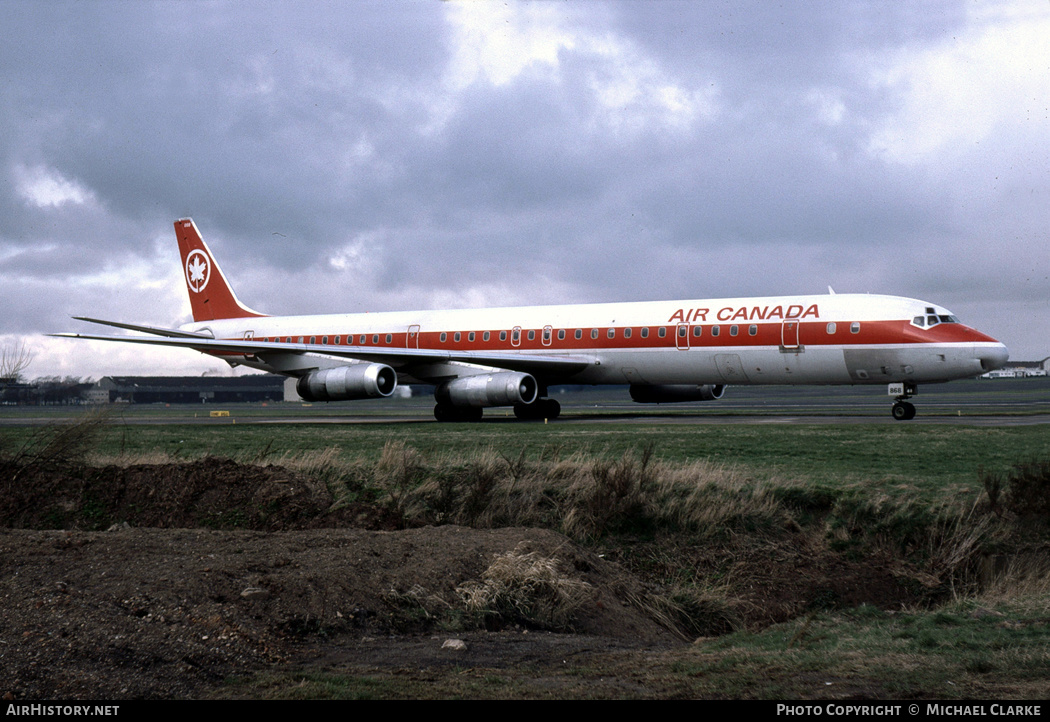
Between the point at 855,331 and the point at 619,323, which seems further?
the point at 619,323

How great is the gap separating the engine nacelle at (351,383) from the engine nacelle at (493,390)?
218cm

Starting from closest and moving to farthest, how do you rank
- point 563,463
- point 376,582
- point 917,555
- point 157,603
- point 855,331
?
point 157,603, point 376,582, point 917,555, point 563,463, point 855,331

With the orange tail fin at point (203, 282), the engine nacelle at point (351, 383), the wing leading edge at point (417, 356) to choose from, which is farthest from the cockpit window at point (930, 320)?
the orange tail fin at point (203, 282)

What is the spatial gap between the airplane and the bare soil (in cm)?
1737

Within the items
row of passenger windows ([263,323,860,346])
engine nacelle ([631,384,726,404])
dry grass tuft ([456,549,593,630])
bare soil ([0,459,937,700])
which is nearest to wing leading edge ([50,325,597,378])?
row of passenger windows ([263,323,860,346])

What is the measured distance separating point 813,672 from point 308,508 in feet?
27.5

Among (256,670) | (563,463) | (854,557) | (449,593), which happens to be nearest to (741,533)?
(854,557)

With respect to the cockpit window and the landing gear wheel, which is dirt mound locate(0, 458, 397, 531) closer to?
the landing gear wheel

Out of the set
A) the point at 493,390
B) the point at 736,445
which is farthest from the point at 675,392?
the point at 736,445

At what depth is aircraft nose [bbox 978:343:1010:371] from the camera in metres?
26.6

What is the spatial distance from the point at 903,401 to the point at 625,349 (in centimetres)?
906

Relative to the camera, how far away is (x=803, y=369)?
28.7 metres

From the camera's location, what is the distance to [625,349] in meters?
31.5

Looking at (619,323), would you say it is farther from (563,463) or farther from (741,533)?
(741,533)
